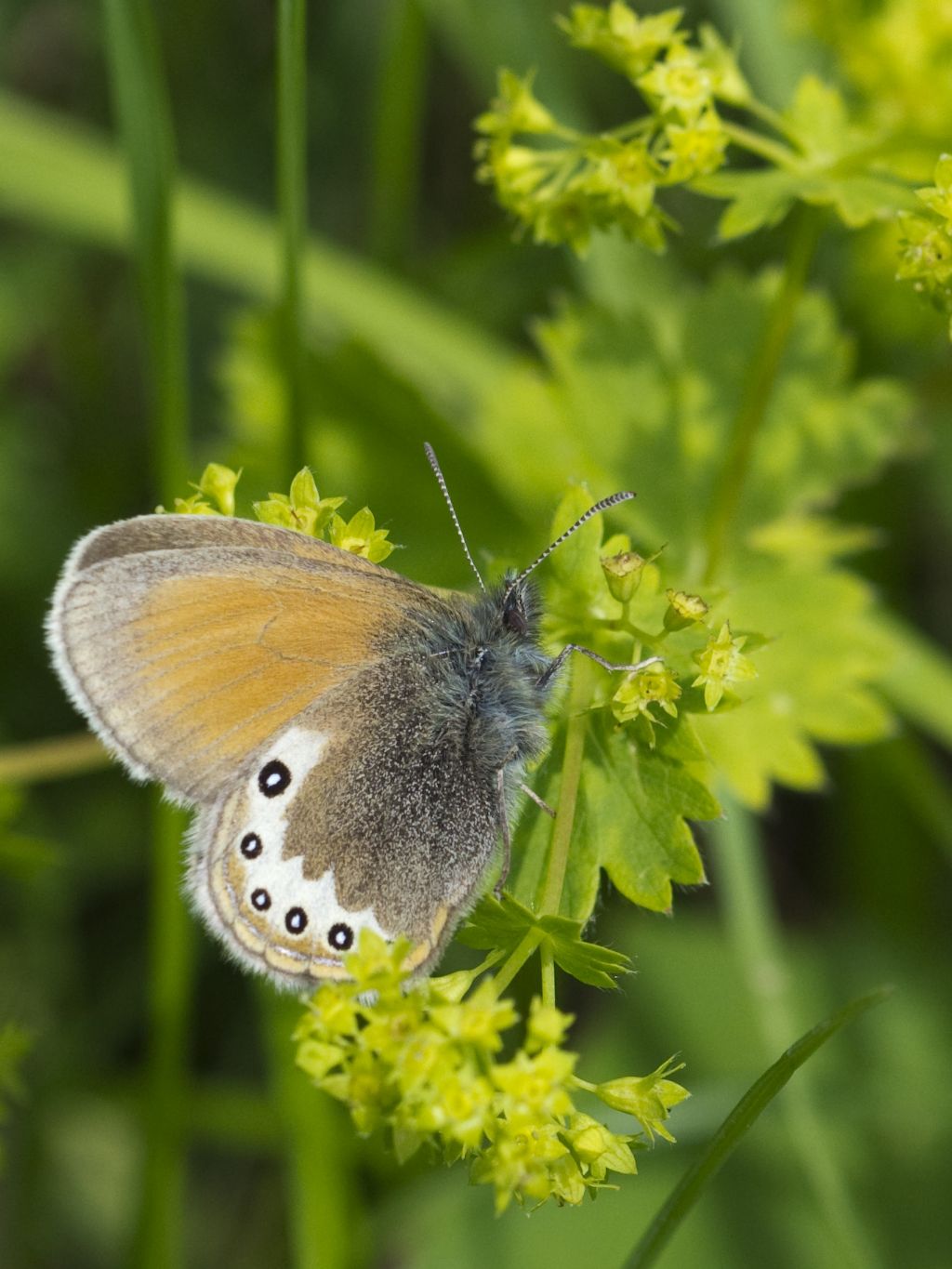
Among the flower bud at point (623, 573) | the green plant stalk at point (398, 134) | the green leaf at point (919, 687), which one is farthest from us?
the green plant stalk at point (398, 134)

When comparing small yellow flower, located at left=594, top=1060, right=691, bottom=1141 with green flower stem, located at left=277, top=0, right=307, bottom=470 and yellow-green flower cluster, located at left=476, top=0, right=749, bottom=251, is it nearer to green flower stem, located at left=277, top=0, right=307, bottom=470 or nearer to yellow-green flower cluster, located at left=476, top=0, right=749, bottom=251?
yellow-green flower cluster, located at left=476, top=0, right=749, bottom=251

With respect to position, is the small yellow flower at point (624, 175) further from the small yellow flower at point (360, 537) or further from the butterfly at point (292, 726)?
the small yellow flower at point (360, 537)

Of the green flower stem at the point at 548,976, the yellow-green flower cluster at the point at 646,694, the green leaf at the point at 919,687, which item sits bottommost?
the green flower stem at the point at 548,976

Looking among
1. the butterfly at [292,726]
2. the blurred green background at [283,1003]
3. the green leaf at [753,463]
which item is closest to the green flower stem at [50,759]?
the blurred green background at [283,1003]

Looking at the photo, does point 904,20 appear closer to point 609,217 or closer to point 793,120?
point 793,120

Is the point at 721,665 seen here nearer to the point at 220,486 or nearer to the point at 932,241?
the point at 932,241

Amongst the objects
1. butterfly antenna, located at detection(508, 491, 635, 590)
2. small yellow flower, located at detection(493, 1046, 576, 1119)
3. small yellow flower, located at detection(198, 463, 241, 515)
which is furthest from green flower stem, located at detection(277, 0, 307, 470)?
small yellow flower, located at detection(493, 1046, 576, 1119)

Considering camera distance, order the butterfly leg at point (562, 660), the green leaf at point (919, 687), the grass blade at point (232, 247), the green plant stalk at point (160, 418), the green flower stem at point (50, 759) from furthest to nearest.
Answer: the grass blade at point (232, 247), the green leaf at point (919, 687), the green flower stem at point (50, 759), the green plant stalk at point (160, 418), the butterfly leg at point (562, 660)
